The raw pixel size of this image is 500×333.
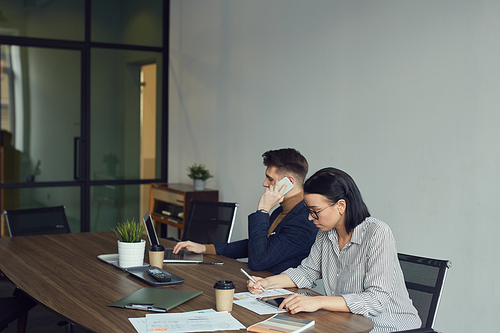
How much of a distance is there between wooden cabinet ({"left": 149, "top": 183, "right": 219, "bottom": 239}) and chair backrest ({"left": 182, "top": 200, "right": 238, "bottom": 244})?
1.35 meters

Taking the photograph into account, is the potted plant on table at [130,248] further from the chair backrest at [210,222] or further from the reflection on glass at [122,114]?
the reflection on glass at [122,114]

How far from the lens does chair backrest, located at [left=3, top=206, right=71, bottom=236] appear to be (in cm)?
373

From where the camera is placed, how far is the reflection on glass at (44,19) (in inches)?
223

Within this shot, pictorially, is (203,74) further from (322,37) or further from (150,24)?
(322,37)

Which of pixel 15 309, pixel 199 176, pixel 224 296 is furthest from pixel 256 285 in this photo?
pixel 199 176

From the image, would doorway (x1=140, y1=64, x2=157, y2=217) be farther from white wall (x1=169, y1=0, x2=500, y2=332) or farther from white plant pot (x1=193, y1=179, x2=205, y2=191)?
white wall (x1=169, y1=0, x2=500, y2=332)

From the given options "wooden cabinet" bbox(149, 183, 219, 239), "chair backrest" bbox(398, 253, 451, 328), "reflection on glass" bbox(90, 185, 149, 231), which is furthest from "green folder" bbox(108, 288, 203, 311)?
"reflection on glass" bbox(90, 185, 149, 231)

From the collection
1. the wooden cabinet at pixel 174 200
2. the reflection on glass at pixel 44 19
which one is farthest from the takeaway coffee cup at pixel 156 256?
the reflection on glass at pixel 44 19

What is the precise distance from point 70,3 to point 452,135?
472 centimetres

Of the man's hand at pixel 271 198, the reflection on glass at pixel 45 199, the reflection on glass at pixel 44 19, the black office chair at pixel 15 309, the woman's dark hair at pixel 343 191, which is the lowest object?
the black office chair at pixel 15 309

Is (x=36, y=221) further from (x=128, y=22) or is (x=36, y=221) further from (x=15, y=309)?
(x=128, y=22)

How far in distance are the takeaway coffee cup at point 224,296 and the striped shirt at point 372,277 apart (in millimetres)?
441

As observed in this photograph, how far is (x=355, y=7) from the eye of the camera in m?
3.83

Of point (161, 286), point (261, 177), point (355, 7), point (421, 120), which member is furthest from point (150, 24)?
point (161, 286)
